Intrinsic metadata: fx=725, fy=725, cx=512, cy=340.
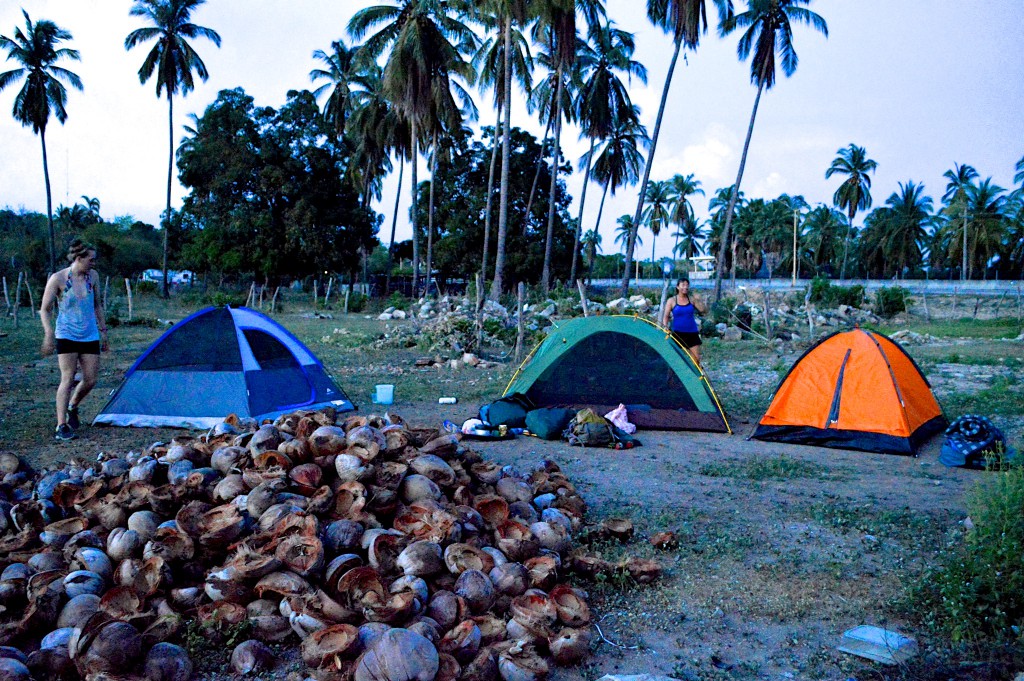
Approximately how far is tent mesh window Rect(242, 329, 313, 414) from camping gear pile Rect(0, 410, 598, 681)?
2.99 metres

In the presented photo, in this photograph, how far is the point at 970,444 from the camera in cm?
579

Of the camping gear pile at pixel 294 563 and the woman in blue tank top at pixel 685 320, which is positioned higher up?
the woman in blue tank top at pixel 685 320

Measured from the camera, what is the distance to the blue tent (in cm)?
698

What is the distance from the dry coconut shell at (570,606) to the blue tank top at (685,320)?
539 centimetres

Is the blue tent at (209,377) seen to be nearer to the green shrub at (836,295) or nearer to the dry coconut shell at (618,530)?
the dry coconut shell at (618,530)

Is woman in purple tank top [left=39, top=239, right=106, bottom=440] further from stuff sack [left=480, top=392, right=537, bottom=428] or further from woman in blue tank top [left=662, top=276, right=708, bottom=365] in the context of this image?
woman in blue tank top [left=662, top=276, right=708, bottom=365]

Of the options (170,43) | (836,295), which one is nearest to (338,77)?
(170,43)

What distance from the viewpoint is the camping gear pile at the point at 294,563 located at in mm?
2627

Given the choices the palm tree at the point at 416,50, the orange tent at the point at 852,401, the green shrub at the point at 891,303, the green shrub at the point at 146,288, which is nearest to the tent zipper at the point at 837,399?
the orange tent at the point at 852,401

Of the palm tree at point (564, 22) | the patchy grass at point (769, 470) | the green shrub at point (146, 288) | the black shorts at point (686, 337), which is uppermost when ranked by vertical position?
the palm tree at point (564, 22)

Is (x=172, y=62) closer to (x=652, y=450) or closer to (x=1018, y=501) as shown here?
(x=652, y=450)

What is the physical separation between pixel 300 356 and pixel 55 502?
4.07 m

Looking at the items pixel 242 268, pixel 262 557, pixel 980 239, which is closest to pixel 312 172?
pixel 242 268

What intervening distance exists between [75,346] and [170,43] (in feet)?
92.8
